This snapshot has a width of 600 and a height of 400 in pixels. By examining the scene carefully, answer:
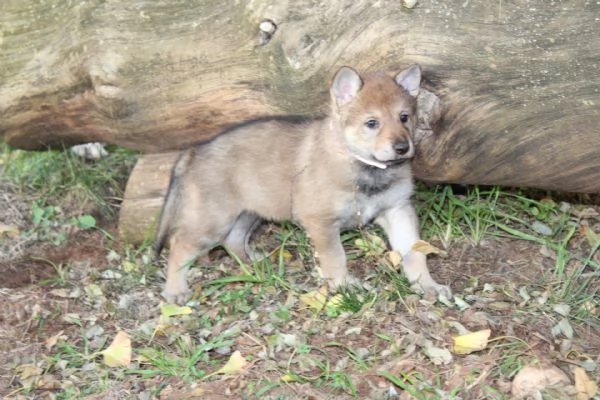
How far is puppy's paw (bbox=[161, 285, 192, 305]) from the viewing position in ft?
16.1

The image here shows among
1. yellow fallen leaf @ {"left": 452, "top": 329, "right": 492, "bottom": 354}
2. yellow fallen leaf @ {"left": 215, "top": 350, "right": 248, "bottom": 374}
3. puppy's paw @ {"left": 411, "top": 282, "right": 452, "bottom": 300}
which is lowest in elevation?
yellow fallen leaf @ {"left": 215, "top": 350, "right": 248, "bottom": 374}

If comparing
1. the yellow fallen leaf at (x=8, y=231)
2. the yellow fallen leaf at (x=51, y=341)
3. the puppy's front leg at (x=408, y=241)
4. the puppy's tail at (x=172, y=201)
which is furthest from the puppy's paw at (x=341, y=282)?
the yellow fallen leaf at (x=8, y=231)

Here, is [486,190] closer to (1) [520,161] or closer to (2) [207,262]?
(1) [520,161]

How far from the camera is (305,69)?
4.62 meters

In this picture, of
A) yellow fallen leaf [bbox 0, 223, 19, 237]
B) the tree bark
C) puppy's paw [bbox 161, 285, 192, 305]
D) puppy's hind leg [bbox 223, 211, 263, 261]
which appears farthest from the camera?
yellow fallen leaf [bbox 0, 223, 19, 237]

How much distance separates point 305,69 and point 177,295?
54.7 inches

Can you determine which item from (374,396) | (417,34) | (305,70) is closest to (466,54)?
(417,34)

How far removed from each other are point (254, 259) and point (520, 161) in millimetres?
1551

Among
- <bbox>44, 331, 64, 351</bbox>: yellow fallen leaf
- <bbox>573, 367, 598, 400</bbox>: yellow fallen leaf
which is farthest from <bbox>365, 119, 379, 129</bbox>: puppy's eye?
<bbox>44, 331, 64, 351</bbox>: yellow fallen leaf

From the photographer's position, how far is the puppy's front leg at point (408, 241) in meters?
4.66

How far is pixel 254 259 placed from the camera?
5094 millimetres

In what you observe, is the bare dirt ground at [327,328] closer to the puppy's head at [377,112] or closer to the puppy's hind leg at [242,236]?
the puppy's hind leg at [242,236]

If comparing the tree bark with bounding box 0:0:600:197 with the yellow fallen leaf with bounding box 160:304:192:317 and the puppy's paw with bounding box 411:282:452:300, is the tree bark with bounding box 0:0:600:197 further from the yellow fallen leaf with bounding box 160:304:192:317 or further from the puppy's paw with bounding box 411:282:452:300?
the yellow fallen leaf with bounding box 160:304:192:317

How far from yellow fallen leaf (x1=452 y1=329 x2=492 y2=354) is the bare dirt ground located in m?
0.03
